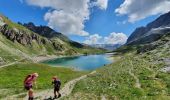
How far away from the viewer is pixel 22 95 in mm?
42438

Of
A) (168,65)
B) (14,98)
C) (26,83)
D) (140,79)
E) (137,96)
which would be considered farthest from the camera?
(168,65)

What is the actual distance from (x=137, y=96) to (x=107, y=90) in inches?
227

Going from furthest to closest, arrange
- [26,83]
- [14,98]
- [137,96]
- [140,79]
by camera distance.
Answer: [140,79] → [14,98] → [137,96] → [26,83]

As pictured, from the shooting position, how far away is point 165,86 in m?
44.3

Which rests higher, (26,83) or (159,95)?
(26,83)

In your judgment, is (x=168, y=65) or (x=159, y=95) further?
(x=168, y=65)

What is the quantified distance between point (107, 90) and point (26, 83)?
13.2 metres

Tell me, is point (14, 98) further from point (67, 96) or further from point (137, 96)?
point (137, 96)

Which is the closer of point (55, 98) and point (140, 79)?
point (55, 98)

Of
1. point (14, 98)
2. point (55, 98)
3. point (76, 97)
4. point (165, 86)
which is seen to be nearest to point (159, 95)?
point (165, 86)

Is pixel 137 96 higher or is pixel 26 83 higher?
pixel 26 83

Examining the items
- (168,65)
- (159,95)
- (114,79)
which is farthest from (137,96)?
(168,65)

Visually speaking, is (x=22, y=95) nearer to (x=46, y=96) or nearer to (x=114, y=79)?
(x=46, y=96)

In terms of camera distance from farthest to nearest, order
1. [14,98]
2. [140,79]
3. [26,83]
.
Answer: [140,79], [14,98], [26,83]
